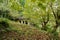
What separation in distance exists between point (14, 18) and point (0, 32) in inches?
251

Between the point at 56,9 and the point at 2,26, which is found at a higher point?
the point at 56,9

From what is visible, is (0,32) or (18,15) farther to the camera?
(18,15)

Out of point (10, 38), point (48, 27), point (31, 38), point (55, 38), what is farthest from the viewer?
point (48, 27)

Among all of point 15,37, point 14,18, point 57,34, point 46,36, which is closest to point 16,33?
point 15,37

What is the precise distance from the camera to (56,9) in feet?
37.2

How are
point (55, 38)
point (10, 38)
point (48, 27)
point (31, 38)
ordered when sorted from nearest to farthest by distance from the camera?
point (10, 38) < point (31, 38) < point (55, 38) < point (48, 27)

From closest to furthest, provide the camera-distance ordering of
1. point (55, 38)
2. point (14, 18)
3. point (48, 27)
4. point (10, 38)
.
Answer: point (10, 38) → point (55, 38) → point (48, 27) → point (14, 18)

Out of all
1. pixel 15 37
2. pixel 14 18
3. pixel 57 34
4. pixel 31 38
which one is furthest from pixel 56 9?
pixel 14 18

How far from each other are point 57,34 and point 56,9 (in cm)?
167

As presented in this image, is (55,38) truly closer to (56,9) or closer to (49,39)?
(49,39)

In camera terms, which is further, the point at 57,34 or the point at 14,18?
the point at 14,18

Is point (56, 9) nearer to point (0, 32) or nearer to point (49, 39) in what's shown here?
point (49, 39)

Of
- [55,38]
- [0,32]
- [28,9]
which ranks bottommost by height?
[55,38]

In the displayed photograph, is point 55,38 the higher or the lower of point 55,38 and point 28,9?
the lower
